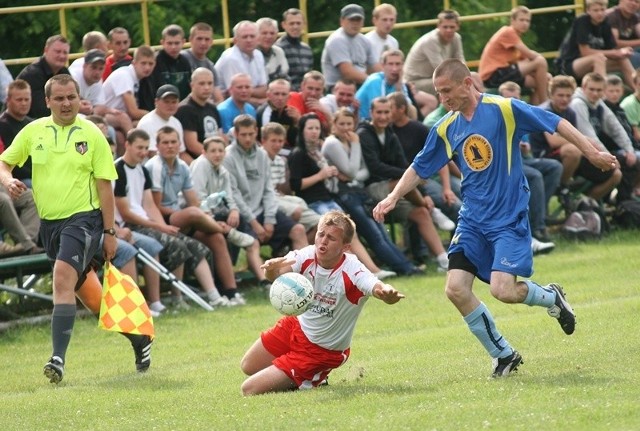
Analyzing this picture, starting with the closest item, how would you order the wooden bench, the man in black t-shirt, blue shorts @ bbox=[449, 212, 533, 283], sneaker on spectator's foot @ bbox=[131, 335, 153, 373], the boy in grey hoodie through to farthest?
blue shorts @ bbox=[449, 212, 533, 283], sneaker on spectator's foot @ bbox=[131, 335, 153, 373], the wooden bench, the boy in grey hoodie, the man in black t-shirt

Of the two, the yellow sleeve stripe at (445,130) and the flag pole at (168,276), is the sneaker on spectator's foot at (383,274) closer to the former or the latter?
the flag pole at (168,276)

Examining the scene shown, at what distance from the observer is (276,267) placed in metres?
9.39

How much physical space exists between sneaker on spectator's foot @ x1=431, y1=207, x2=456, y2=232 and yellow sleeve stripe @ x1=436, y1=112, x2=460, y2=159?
780 centimetres

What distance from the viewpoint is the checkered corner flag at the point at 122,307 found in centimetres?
1131

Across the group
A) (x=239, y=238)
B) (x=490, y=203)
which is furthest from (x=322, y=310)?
(x=239, y=238)

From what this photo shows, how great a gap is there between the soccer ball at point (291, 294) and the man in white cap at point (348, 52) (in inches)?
432

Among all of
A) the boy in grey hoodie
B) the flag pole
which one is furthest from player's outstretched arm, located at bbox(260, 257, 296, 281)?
the boy in grey hoodie

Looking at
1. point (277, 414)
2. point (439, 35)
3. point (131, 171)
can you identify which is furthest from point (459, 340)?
point (439, 35)

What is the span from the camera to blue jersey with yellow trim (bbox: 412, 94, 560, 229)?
31.8ft

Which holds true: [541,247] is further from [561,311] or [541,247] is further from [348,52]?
[561,311]

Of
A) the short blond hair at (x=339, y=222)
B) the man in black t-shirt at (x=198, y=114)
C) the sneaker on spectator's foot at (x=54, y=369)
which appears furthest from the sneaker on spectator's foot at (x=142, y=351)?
the man in black t-shirt at (x=198, y=114)

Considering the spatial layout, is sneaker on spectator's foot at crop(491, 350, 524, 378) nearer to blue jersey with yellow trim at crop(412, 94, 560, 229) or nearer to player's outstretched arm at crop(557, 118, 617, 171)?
blue jersey with yellow trim at crop(412, 94, 560, 229)

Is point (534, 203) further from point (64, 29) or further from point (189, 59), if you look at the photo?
point (64, 29)

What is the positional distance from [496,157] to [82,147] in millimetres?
3430
